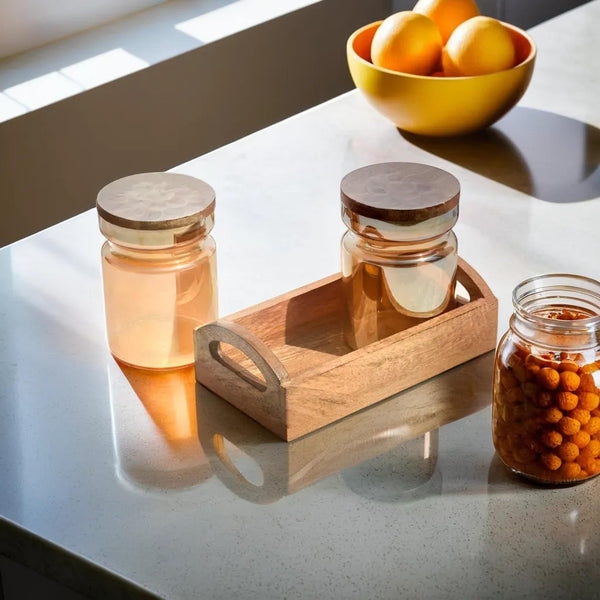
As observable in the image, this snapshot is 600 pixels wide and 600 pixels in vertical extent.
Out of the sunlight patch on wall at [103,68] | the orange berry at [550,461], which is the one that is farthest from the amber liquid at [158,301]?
the sunlight patch on wall at [103,68]

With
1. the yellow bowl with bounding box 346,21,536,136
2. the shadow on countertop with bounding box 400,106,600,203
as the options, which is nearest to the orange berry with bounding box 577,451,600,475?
the shadow on countertop with bounding box 400,106,600,203

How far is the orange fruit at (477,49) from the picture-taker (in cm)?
147

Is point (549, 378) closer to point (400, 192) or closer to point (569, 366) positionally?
point (569, 366)

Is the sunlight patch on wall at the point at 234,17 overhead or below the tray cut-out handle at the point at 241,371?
below

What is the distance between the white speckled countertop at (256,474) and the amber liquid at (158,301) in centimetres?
3

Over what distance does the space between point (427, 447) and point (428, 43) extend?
727 mm

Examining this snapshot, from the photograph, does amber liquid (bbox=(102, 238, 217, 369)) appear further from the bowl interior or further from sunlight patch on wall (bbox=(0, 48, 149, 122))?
sunlight patch on wall (bbox=(0, 48, 149, 122))

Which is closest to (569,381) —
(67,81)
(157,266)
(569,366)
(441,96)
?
(569,366)

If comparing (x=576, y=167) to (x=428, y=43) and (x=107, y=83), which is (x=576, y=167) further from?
(x=107, y=83)

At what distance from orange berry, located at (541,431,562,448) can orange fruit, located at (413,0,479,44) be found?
33.8 inches

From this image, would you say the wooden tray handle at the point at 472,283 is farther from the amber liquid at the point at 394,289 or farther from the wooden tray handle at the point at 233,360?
the wooden tray handle at the point at 233,360

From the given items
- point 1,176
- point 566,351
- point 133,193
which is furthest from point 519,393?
point 1,176

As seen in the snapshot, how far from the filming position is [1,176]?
7.20 ft

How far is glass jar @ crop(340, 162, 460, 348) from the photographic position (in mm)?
984
